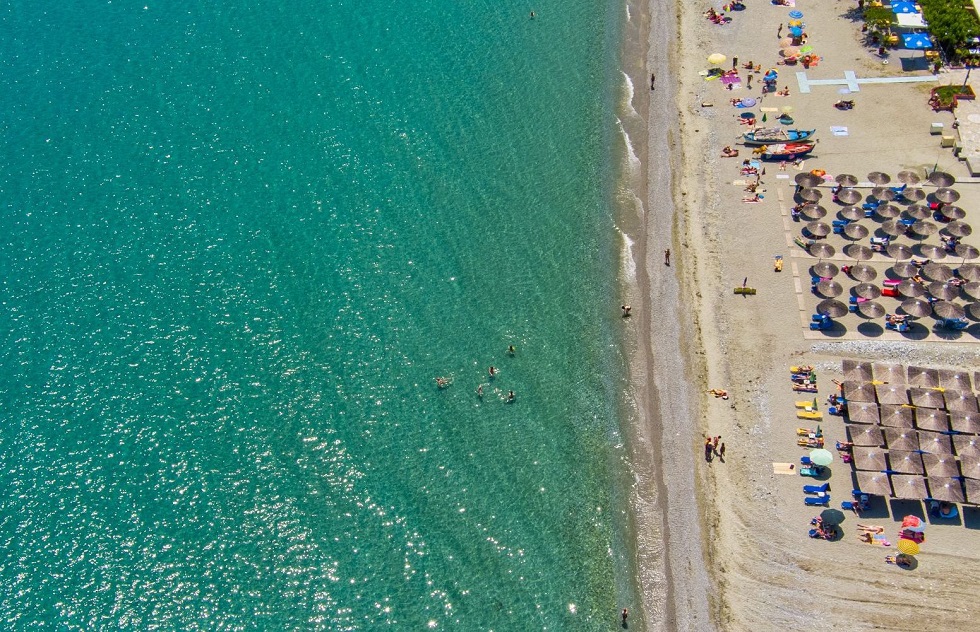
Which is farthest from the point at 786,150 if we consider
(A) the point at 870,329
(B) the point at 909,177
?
(A) the point at 870,329

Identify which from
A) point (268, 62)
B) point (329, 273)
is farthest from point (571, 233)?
point (268, 62)

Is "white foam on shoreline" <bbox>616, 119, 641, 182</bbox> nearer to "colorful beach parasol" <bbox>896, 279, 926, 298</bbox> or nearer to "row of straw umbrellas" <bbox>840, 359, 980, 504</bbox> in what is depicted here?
"colorful beach parasol" <bbox>896, 279, 926, 298</bbox>

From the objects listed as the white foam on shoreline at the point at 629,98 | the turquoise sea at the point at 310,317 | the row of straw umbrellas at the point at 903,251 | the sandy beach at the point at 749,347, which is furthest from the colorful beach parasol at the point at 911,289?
the white foam on shoreline at the point at 629,98

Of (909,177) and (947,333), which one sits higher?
(909,177)

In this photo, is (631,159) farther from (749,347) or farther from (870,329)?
(870,329)

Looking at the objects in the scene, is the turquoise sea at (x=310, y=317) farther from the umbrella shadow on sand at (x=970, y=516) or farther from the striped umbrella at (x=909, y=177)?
the striped umbrella at (x=909, y=177)

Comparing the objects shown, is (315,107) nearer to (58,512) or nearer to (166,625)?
(58,512)

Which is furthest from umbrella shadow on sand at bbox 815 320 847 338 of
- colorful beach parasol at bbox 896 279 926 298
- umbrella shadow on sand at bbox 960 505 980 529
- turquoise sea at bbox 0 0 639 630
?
turquoise sea at bbox 0 0 639 630
